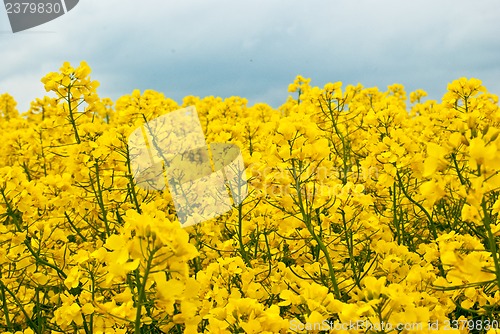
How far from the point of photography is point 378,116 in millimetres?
3996

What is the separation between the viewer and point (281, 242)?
3398 mm

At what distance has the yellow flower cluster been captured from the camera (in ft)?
5.67

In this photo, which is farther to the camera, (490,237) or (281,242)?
(281,242)

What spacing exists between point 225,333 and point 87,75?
2777 mm

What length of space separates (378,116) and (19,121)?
296 inches

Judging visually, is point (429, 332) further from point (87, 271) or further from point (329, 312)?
point (87, 271)

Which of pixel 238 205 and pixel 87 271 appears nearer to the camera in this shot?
pixel 87 271

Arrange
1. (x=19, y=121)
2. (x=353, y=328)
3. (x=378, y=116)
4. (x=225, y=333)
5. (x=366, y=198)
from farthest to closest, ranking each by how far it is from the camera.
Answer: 1. (x=19, y=121)
2. (x=378, y=116)
3. (x=366, y=198)
4. (x=225, y=333)
5. (x=353, y=328)

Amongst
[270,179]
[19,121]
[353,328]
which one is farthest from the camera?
[19,121]

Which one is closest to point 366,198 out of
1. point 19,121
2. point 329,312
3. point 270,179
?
point 270,179

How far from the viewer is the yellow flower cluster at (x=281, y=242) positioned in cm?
173

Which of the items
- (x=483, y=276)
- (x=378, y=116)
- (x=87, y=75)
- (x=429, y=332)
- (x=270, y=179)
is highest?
(x=87, y=75)

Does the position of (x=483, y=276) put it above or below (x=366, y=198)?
below

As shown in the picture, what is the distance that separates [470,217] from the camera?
1743 millimetres
